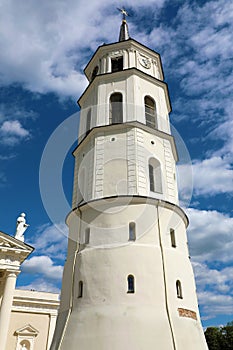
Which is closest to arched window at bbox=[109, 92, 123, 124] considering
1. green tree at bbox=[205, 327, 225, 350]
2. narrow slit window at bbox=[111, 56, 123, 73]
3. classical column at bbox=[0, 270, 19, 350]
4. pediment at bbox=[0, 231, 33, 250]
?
narrow slit window at bbox=[111, 56, 123, 73]

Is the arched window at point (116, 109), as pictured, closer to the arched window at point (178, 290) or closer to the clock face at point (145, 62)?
the clock face at point (145, 62)

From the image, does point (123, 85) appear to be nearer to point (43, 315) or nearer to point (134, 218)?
point (134, 218)

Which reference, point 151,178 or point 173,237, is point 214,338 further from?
point 151,178

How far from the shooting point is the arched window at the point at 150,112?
23.2m

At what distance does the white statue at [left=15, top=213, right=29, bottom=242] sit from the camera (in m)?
20.5

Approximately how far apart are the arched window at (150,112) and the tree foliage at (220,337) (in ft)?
164

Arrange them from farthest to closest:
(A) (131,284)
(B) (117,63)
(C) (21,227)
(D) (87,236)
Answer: (B) (117,63)
(C) (21,227)
(D) (87,236)
(A) (131,284)

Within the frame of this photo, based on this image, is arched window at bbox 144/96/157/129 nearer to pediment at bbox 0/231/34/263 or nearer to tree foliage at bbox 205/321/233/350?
pediment at bbox 0/231/34/263

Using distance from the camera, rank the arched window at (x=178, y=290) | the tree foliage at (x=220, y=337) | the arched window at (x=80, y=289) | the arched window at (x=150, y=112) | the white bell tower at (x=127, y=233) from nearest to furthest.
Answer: the white bell tower at (x=127, y=233)
the arched window at (x=178, y=290)
the arched window at (x=80, y=289)
the arched window at (x=150, y=112)
the tree foliage at (x=220, y=337)

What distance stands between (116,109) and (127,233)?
384 inches

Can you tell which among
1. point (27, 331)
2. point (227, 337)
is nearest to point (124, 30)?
point (27, 331)

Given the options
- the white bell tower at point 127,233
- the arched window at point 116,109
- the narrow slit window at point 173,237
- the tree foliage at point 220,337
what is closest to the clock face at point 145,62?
the white bell tower at point 127,233

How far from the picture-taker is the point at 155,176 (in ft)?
69.4

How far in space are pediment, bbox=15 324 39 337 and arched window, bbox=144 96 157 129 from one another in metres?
18.9
